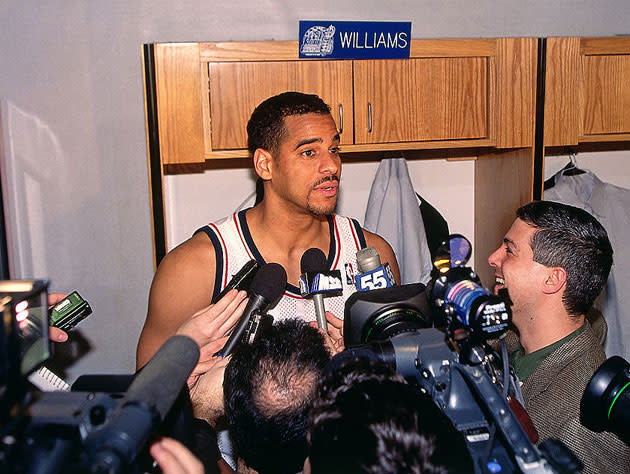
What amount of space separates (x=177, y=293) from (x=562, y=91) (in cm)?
163

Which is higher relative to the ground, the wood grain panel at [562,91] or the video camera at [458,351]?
the wood grain panel at [562,91]

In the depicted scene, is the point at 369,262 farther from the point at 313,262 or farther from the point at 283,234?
the point at 283,234

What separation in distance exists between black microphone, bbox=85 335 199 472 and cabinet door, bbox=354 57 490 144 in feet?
5.68

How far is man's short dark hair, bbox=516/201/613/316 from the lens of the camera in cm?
160

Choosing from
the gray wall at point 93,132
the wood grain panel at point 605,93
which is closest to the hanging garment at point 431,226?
the wood grain panel at point 605,93

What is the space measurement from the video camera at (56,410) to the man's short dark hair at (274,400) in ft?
1.02

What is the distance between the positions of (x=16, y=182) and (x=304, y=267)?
1.43 meters

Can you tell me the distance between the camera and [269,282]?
1.42 metres

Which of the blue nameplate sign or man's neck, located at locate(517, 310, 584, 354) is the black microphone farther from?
the blue nameplate sign

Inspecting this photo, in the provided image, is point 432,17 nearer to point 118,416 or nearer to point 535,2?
point 535,2

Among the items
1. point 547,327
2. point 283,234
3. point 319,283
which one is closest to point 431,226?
point 283,234

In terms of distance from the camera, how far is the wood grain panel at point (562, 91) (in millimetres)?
2336

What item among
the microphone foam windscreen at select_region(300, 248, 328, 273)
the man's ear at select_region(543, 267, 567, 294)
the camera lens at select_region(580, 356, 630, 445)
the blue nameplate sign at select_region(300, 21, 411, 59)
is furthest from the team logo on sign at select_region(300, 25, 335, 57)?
the camera lens at select_region(580, 356, 630, 445)

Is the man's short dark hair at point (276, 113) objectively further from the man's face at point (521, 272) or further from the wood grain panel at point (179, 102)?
the man's face at point (521, 272)
